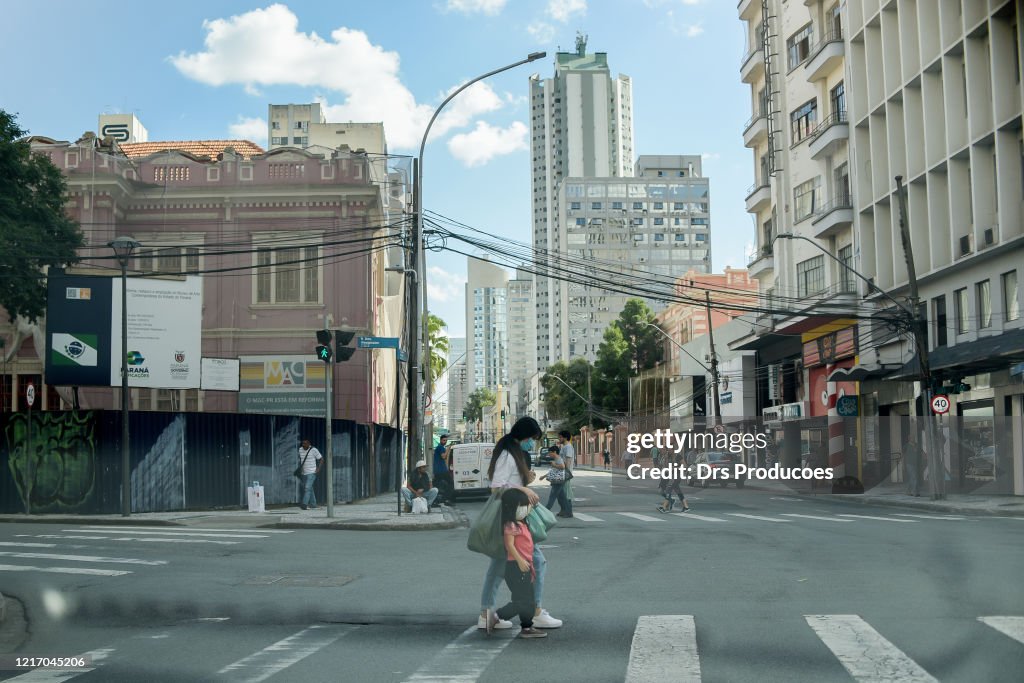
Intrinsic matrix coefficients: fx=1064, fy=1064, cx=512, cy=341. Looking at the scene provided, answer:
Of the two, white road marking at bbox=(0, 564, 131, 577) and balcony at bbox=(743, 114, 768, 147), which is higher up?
balcony at bbox=(743, 114, 768, 147)

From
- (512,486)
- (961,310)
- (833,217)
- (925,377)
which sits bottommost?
(512,486)

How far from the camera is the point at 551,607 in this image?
31.6 ft

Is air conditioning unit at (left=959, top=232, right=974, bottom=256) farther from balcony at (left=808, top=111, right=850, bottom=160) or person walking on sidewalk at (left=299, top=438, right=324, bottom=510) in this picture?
person walking on sidewalk at (left=299, top=438, right=324, bottom=510)

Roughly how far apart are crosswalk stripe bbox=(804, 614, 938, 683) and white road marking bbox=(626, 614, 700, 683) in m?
0.97

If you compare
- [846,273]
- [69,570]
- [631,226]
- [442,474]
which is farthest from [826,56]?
[631,226]

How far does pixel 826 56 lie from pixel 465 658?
3957cm

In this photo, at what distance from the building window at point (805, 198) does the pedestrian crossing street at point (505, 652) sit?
3819 cm

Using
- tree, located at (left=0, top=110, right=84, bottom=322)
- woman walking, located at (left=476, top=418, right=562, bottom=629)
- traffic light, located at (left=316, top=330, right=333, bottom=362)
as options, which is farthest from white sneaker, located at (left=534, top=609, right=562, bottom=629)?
tree, located at (left=0, top=110, right=84, bottom=322)

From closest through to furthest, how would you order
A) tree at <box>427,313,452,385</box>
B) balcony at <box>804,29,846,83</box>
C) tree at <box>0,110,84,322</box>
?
1. tree at <box>0,110,84,322</box>
2. balcony at <box>804,29,846,83</box>
3. tree at <box>427,313,452,385</box>

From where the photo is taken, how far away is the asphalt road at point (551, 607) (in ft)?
23.0

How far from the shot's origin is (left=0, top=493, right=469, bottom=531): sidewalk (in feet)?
65.4

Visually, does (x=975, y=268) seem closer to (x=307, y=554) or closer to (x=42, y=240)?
(x=307, y=554)

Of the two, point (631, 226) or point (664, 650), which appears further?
point (631, 226)

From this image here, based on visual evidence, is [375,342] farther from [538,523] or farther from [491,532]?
[491,532]
